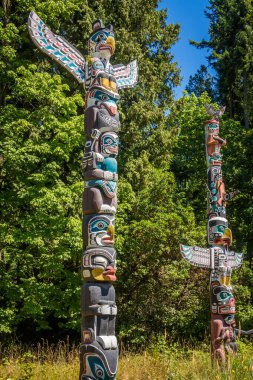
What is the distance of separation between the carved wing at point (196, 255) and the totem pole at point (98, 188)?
2.73 meters

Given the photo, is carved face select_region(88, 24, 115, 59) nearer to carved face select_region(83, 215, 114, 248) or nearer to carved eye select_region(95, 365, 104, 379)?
carved face select_region(83, 215, 114, 248)

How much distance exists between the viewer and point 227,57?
2138cm

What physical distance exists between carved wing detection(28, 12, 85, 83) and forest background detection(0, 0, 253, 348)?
5283 millimetres

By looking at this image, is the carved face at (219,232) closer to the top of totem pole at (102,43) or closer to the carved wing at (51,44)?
the top of totem pole at (102,43)

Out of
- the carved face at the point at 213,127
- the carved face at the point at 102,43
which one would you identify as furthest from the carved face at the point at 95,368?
the carved face at the point at 213,127

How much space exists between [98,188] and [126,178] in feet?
33.9

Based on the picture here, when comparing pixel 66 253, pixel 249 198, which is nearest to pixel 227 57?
pixel 249 198

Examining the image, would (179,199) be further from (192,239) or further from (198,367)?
(198,367)

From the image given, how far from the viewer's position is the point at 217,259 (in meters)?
10.3

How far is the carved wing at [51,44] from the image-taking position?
24.2ft

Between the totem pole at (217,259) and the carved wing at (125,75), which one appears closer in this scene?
the carved wing at (125,75)

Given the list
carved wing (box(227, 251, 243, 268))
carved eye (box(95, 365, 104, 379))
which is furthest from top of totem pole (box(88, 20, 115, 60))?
carved wing (box(227, 251, 243, 268))

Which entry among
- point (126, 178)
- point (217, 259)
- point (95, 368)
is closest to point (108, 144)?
point (95, 368)

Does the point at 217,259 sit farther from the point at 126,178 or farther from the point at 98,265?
the point at 126,178
